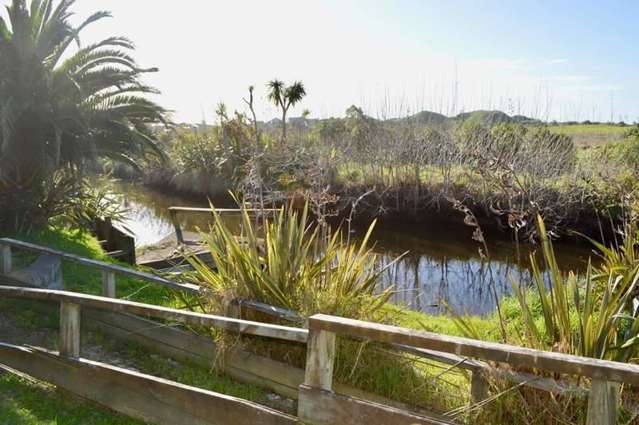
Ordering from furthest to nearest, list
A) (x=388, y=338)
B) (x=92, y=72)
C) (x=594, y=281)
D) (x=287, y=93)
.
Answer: (x=287, y=93) < (x=92, y=72) < (x=594, y=281) < (x=388, y=338)

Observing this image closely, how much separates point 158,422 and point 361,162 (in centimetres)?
1757

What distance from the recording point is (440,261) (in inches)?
547

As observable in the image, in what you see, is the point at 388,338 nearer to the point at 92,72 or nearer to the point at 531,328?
the point at 531,328

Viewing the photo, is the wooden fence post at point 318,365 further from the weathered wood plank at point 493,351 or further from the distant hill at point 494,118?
the distant hill at point 494,118

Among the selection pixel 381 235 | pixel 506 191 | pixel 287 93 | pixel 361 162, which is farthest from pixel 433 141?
pixel 506 191

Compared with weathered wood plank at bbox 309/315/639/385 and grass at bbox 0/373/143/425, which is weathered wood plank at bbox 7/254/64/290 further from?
Answer: weathered wood plank at bbox 309/315/639/385

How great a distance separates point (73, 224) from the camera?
11.2m

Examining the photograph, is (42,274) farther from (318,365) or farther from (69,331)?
(318,365)

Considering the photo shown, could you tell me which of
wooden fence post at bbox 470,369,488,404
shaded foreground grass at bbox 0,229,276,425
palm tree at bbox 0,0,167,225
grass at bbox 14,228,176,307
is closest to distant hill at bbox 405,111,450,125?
palm tree at bbox 0,0,167,225

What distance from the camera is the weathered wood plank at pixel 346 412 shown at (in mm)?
2789

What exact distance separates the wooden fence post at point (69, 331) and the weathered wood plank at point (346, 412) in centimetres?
174

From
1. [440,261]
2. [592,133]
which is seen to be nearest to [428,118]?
[592,133]

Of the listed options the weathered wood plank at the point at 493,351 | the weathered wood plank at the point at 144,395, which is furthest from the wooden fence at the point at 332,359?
the weathered wood plank at the point at 144,395

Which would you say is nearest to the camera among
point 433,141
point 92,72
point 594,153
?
point 92,72
